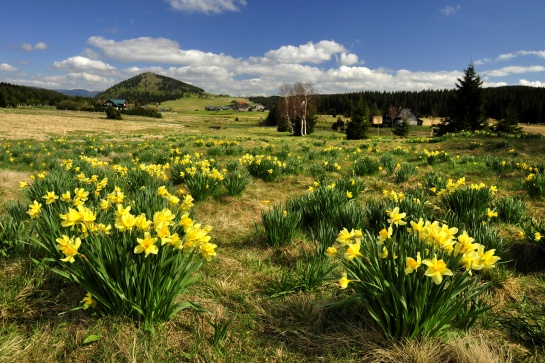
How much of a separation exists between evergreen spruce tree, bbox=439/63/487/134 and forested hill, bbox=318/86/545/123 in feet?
122

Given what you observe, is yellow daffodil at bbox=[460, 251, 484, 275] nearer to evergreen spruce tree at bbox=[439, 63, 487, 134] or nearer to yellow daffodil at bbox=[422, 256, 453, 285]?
yellow daffodil at bbox=[422, 256, 453, 285]

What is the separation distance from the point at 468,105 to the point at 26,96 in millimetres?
149504

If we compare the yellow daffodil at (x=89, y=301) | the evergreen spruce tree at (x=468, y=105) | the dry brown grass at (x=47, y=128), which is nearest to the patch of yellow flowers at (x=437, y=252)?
the yellow daffodil at (x=89, y=301)

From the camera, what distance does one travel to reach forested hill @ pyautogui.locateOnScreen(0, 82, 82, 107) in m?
104

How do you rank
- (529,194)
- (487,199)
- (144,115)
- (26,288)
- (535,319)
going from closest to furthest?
(535,319), (26,288), (487,199), (529,194), (144,115)

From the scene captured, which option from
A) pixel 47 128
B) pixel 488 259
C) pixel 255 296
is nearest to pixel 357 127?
pixel 47 128

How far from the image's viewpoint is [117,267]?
2236 mm

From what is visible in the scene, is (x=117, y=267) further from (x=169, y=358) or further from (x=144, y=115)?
(x=144, y=115)

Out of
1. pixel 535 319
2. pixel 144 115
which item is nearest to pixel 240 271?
pixel 535 319

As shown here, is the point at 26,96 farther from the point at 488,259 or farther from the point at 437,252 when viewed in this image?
the point at 488,259

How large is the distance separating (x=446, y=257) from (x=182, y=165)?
19.9ft

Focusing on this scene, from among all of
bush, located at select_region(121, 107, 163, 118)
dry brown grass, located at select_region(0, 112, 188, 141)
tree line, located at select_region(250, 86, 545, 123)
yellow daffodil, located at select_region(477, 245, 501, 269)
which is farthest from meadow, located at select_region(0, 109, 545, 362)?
bush, located at select_region(121, 107, 163, 118)

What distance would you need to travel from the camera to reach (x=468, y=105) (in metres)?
41.0

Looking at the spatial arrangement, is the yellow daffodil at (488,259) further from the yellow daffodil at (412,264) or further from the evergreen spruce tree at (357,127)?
the evergreen spruce tree at (357,127)
